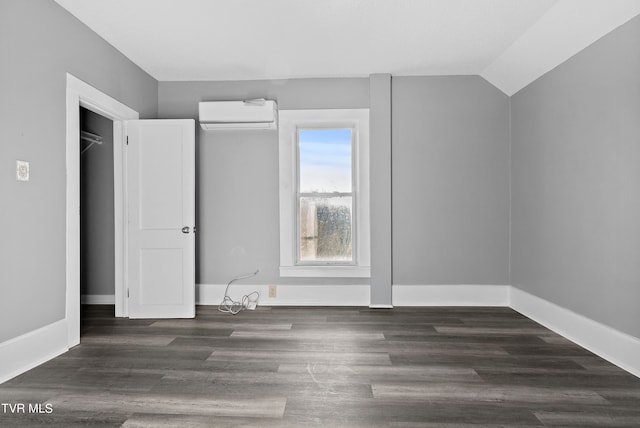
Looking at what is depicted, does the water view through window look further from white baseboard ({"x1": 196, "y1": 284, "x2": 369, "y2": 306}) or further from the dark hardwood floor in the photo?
the dark hardwood floor

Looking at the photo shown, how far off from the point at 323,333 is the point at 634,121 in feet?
9.62

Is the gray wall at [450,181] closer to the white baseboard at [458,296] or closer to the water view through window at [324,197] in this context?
the white baseboard at [458,296]

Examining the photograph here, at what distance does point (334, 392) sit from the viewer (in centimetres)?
235

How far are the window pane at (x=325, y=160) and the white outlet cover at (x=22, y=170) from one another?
2.72 metres

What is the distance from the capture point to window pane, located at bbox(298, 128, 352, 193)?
185 inches

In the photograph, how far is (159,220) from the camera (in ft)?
13.6

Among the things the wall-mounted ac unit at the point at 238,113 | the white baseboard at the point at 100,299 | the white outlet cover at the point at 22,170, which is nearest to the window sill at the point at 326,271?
the wall-mounted ac unit at the point at 238,113

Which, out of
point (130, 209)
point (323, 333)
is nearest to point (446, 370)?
point (323, 333)

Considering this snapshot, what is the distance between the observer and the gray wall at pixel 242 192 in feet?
15.2

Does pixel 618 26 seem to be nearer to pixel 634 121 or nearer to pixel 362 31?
pixel 634 121

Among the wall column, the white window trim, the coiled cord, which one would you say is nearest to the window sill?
the white window trim

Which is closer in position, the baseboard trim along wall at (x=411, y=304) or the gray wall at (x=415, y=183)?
the baseboard trim along wall at (x=411, y=304)

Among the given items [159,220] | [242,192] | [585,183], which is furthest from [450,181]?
[159,220]

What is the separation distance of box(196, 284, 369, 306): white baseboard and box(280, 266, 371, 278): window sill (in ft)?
0.45
